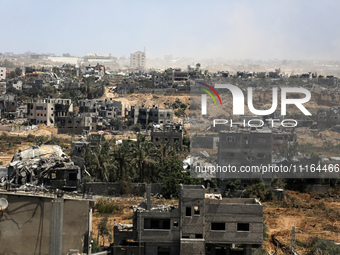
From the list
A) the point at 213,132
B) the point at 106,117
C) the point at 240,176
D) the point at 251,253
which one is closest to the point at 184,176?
the point at 240,176

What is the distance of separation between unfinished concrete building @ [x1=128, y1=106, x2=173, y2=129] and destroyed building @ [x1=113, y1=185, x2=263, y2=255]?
45481 mm

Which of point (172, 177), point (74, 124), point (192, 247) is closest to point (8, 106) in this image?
point (74, 124)

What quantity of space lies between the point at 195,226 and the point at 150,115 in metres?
50.0

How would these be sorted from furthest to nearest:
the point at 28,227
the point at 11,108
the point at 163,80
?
the point at 163,80, the point at 11,108, the point at 28,227

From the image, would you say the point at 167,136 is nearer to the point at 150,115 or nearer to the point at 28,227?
the point at 150,115

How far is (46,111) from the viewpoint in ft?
234

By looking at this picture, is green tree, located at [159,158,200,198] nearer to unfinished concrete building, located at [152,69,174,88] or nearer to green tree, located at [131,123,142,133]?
green tree, located at [131,123,142,133]

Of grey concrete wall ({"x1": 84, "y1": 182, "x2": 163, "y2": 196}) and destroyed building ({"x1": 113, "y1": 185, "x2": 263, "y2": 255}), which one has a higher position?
destroyed building ({"x1": 113, "y1": 185, "x2": 263, "y2": 255})

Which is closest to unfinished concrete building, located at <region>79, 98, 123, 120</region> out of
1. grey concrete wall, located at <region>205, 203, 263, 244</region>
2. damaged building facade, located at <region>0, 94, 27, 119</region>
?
damaged building facade, located at <region>0, 94, 27, 119</region>

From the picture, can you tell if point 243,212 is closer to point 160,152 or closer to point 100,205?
point 100,205

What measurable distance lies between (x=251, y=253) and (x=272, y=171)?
17.0 metres

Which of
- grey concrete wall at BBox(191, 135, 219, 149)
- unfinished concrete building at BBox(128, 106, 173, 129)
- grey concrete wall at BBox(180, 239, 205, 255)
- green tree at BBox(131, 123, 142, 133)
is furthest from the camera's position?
unfinished concrete building at BBox(128, 106, 173, 129)

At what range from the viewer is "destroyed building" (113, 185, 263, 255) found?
21.2 metres

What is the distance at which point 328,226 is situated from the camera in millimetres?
29969
